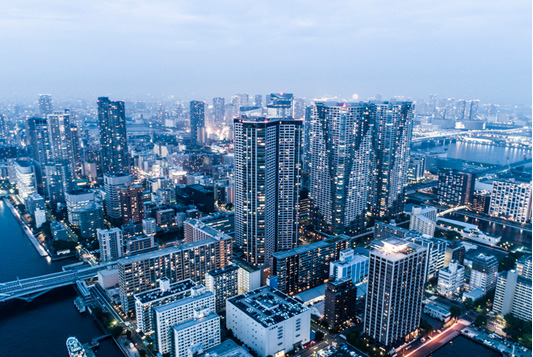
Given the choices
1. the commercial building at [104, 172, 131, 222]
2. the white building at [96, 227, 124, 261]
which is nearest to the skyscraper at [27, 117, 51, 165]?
the commercial building at [104, 172, 131, 222]

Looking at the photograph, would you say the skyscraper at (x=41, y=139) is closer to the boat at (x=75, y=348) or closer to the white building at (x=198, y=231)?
the white building at (x=198, y=231)

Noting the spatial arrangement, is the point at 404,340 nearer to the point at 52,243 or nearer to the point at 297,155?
the point at 297,155

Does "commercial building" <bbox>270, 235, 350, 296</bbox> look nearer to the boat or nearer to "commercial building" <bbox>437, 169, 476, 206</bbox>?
the boat

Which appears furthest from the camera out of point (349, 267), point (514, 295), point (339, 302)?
point (349, 267)

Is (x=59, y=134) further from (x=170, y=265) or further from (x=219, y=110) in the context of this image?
(x=219, y=110)

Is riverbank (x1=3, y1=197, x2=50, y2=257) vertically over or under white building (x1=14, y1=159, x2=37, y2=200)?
under

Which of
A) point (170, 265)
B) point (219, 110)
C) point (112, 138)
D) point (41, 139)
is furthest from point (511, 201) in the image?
point (219, 110)

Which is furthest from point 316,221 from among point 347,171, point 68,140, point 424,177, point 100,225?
point 68,140
